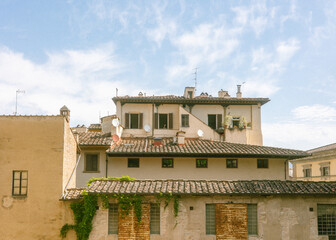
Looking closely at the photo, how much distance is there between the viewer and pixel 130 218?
→ 16.4 m

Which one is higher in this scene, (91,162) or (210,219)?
(91,162)

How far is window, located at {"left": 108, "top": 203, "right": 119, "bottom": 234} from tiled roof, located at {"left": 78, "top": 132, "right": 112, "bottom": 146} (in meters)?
7.33

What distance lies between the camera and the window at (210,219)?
16.6 metres

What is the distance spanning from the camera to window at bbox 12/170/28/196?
16.7m

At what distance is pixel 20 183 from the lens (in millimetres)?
16703

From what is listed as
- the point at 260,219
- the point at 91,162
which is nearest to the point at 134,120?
the point at 91,162

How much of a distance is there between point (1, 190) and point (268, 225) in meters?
12.5

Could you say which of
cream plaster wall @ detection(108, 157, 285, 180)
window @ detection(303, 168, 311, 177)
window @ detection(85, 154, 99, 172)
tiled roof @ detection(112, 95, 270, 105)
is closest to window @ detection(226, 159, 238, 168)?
cream plaster wall @ detection(108, 157, 285, 180)

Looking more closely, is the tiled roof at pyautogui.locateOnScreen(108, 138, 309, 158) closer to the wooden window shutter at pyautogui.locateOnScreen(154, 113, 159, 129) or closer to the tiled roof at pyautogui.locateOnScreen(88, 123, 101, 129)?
the wooden window shutter at pyautogui.locateOnScreen(154, 113, 159, 129)

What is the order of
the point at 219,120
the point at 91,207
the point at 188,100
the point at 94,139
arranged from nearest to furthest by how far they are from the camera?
the point at 91,207
the point at 94,139
the point at 188,100
the point at 219,120

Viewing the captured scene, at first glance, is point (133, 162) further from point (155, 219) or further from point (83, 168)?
point (155, 219)

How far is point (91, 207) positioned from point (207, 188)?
17.7 feet

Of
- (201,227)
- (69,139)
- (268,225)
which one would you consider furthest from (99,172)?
(268,225)

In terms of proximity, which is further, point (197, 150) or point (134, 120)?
point (134, 120)
